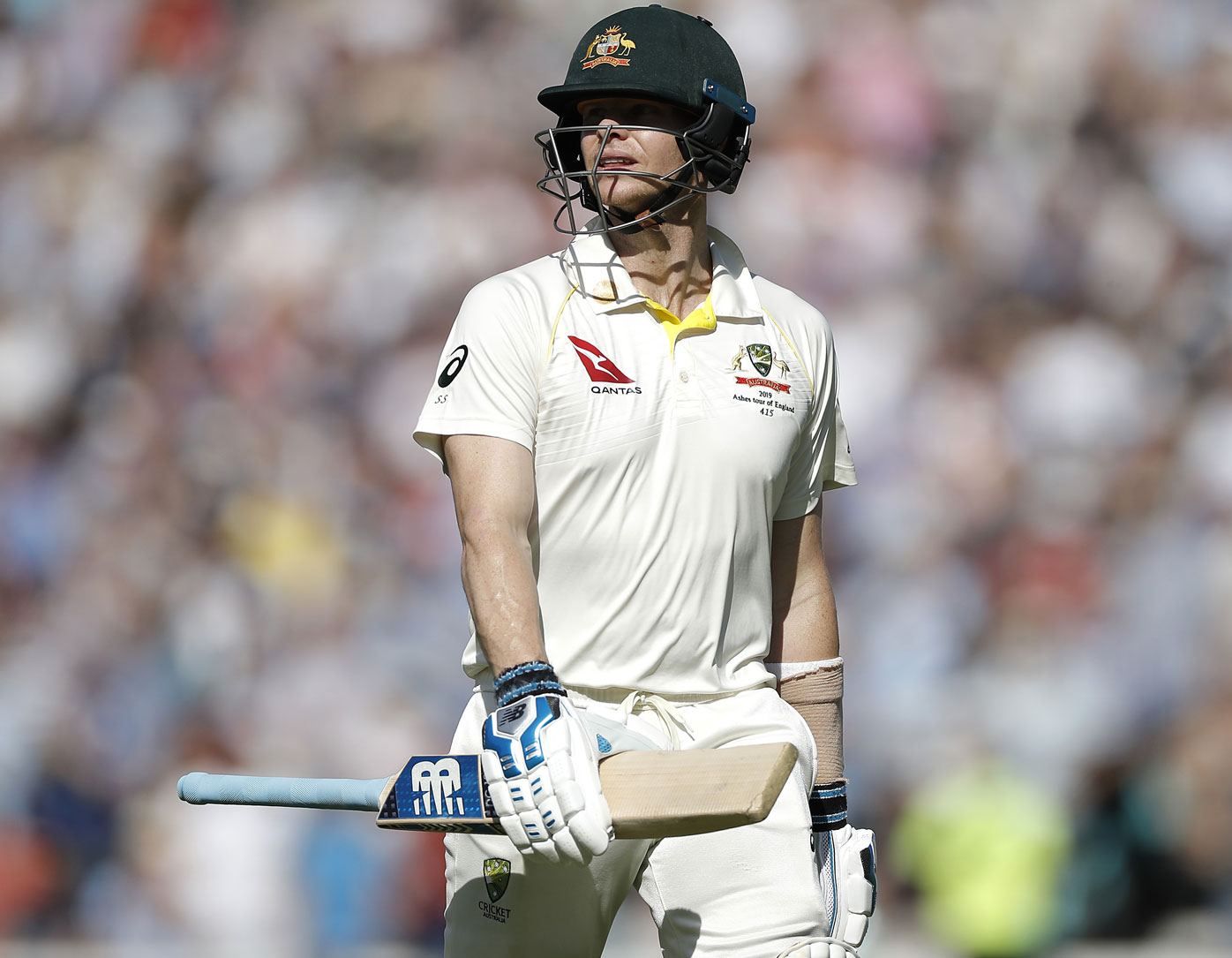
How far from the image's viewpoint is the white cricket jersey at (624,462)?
2.54 m

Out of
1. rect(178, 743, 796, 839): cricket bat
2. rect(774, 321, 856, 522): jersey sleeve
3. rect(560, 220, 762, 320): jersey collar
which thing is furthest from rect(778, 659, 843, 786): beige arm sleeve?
rect(560, 220, 762, 320): jersey collar

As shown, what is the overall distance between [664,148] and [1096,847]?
10.0ft

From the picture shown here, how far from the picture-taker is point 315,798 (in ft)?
7.91

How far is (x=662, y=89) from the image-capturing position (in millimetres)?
2680

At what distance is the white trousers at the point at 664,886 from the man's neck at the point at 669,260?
74 centimetres

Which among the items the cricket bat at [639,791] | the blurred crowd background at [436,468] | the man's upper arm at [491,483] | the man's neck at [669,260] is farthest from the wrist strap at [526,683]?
the blurred crowd background at [436,468]

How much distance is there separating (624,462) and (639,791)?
23.4 inches

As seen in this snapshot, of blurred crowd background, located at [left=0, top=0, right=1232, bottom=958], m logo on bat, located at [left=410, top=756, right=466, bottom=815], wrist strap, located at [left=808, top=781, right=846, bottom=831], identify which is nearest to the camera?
m logo on bat, located at [left=410, top=756, right=466, bottom=815]

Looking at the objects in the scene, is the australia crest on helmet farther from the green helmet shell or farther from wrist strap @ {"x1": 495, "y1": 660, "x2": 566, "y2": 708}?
wrist strap @ {"x1": 495, "y1": 660, "x2": 566, "y2": 708}

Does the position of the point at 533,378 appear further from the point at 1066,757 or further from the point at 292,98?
the point at 292,98

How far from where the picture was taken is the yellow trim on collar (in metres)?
2.68

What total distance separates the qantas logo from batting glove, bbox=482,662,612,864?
1.91 ft

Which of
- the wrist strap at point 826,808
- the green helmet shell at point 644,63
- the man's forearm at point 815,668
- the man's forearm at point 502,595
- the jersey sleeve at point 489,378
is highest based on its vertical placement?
the green helmet shell at point 644,63

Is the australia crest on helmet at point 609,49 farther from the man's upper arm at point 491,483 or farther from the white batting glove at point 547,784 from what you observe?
the white batting glove at point 547,784
